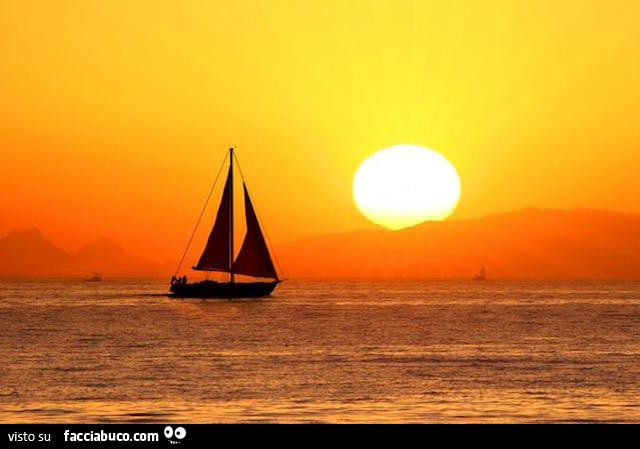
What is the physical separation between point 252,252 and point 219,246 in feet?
15.9

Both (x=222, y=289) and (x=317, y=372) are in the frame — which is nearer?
(x=317, y=372)

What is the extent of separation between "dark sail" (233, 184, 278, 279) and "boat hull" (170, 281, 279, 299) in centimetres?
512

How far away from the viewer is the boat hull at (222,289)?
430 ft

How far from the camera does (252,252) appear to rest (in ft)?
410

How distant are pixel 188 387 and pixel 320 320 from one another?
6144cm

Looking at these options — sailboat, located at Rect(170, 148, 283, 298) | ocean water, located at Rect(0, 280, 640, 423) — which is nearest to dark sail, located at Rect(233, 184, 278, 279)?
sailboat, located at Rect(170, 148, 283, 298)

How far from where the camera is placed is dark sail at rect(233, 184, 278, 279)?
124062 millimetres
